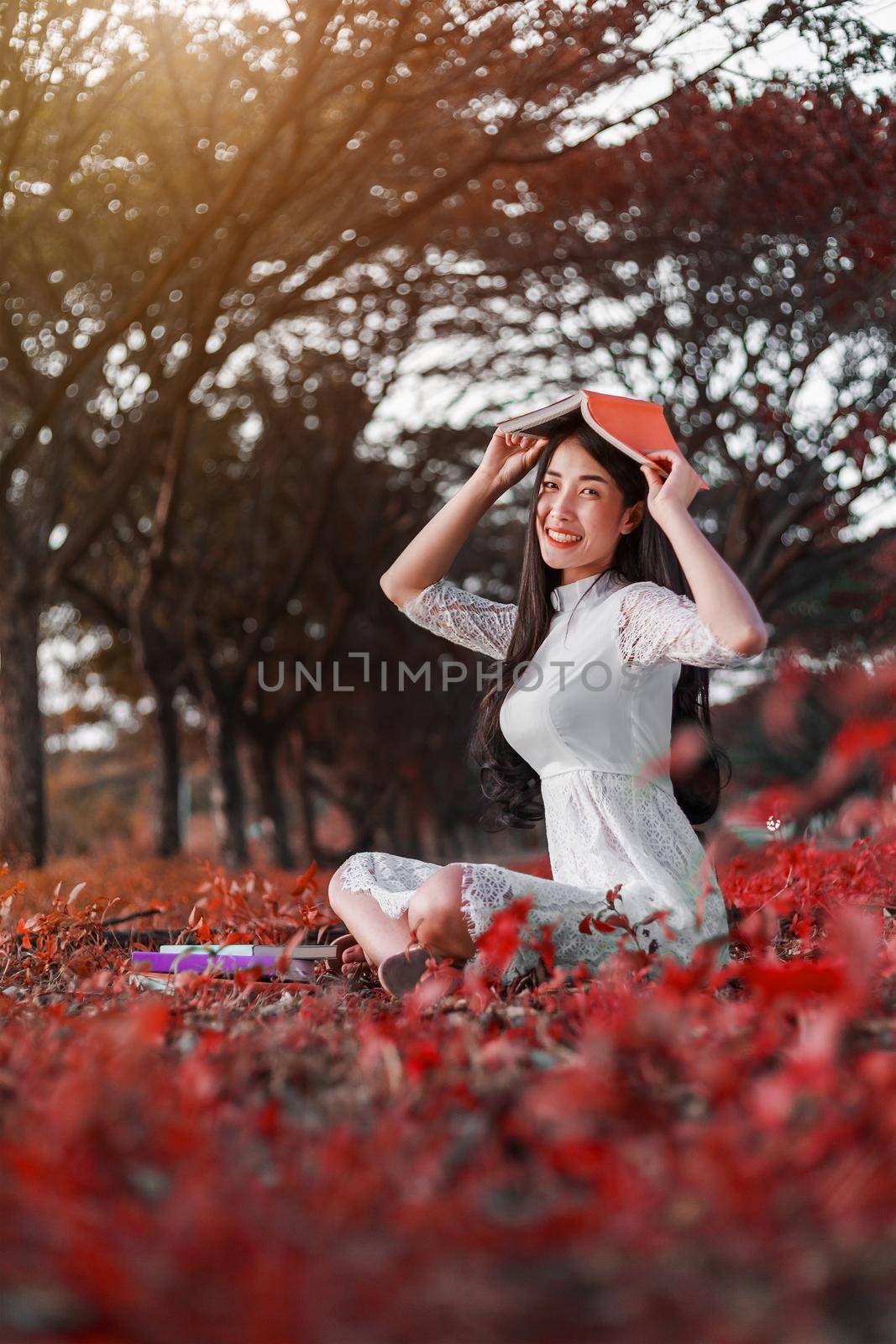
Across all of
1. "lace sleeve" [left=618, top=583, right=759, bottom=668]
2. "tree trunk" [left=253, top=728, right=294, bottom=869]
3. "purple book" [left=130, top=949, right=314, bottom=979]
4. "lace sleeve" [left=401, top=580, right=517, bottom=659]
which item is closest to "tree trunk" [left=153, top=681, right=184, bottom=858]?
"tree trunk" [left=253, top=728, right=294, bottom=869]

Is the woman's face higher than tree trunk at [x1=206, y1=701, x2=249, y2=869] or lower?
higher

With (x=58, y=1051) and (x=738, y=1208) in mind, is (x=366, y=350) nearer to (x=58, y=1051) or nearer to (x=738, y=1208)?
(x=58, y=1051)

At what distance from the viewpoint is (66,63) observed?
281 inches

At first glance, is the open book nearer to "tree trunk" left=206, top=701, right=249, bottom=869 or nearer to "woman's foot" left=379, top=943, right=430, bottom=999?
"woman's foot" left=379, top=943, right=430, bottom=999

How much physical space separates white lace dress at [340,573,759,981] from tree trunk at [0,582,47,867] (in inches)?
275

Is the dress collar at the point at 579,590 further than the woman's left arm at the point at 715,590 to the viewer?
Yes

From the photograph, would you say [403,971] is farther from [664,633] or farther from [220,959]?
[664,633]

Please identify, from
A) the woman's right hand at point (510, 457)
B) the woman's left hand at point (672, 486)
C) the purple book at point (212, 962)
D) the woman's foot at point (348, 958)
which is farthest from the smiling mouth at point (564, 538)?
the purple book at point (212, 962)

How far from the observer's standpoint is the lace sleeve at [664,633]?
3096mm

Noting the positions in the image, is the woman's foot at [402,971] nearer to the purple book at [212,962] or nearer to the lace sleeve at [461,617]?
the purple book at [212,962]

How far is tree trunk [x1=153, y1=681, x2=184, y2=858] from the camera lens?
541 inches

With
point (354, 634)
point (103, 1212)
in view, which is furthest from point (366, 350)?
point (103, 1212)

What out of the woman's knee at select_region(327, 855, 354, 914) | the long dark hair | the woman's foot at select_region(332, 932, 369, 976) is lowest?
the woman's foot at select_region(332, 932, 369, 976)

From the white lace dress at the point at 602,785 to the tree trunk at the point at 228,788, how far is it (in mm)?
9501
